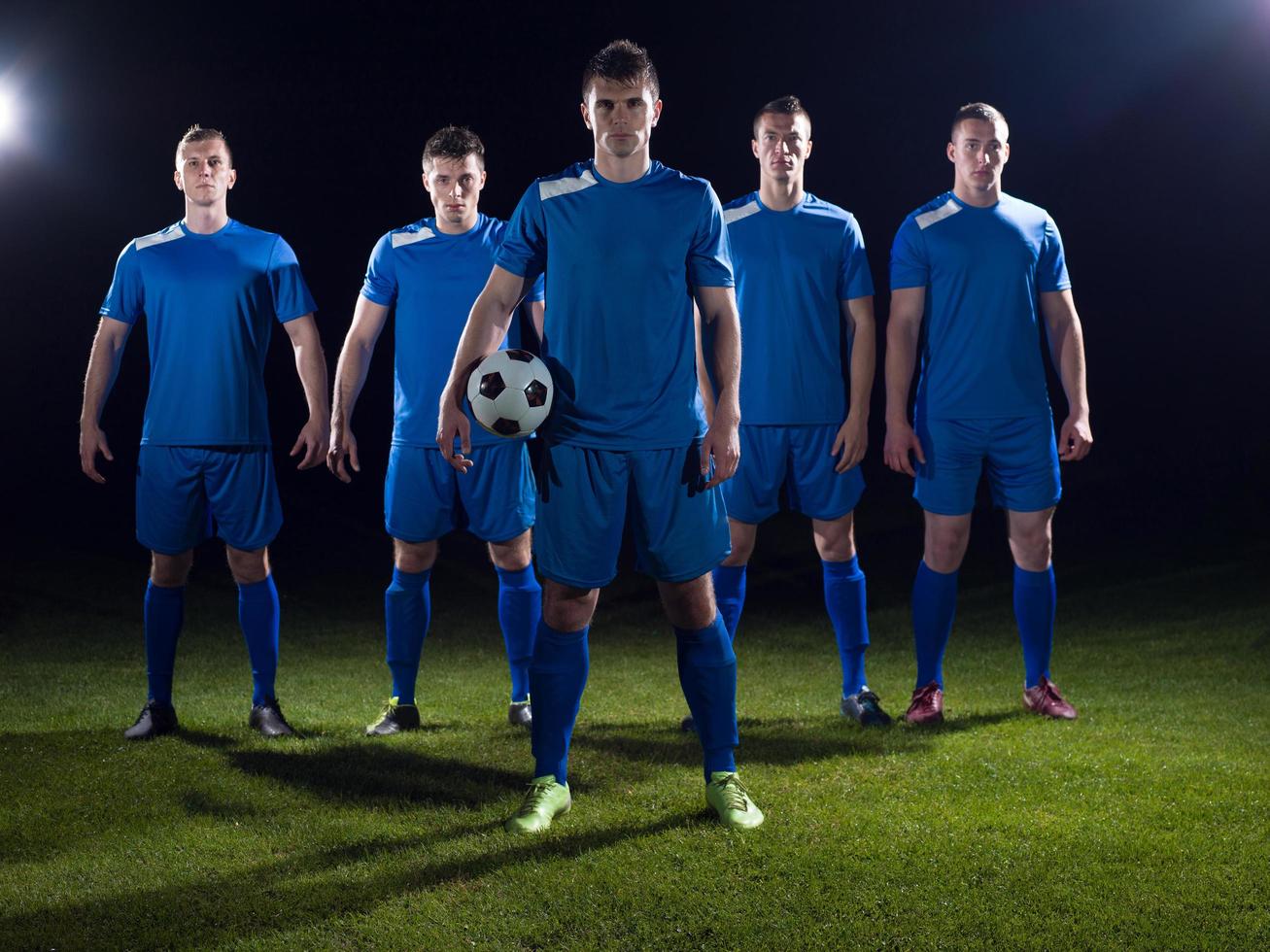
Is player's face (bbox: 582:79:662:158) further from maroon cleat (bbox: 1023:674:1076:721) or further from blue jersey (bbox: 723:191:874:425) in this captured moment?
maroon cleat (bbox: 1023:674:1076:721)

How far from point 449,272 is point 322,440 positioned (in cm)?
55

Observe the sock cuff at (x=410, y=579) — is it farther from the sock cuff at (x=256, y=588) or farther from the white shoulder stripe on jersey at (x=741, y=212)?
the white shoulder stripe on jersey at (x=741, y=212)

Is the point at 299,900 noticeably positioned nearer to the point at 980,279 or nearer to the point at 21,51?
the point at 980,279

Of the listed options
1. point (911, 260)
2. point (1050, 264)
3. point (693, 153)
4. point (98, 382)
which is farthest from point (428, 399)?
point (693, 153)

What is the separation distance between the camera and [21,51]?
756cm

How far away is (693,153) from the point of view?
30.0 ft

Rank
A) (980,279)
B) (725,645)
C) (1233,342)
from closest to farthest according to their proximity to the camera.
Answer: (725,645) < (980,279) < (1233,342)

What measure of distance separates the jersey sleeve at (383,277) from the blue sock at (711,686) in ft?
4.64

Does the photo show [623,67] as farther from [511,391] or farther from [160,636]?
[160,636]

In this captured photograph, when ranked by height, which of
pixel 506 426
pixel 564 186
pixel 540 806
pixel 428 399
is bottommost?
pixel 540 806

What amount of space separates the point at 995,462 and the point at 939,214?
26.4 inches

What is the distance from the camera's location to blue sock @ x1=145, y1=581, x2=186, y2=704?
339 centimetres

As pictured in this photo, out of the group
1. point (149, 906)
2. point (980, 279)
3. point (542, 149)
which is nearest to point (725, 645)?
point (149, 906)

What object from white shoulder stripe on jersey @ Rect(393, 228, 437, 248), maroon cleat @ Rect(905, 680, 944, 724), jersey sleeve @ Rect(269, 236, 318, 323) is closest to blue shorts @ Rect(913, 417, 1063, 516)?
maroon cleat @ Rect(905, 680, 944, 724)
